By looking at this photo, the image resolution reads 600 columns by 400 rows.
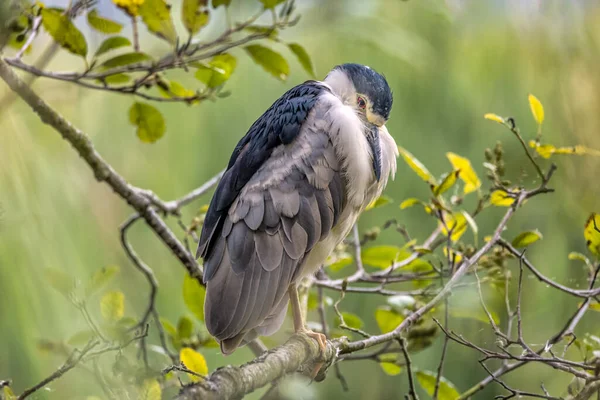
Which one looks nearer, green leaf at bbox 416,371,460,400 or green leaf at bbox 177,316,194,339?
green leaf at bbox 416,371,460,400

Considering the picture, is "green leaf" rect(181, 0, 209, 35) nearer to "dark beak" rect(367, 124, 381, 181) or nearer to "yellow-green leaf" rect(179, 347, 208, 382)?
"dark beak" rect(367, 124, 381, 181)

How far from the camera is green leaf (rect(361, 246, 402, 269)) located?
146 cm

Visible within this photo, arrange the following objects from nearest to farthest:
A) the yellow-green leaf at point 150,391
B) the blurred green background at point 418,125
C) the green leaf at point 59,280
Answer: the yellow-green leaf at point 150,391, the green leaf at point 59,280, the blurred green background at point 418,125

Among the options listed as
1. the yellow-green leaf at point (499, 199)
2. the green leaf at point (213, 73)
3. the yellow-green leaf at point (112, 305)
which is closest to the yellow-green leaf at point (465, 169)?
the yellow-green leaf at point (499, 199)

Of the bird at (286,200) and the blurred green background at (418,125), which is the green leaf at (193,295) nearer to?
the bird at (286,200)

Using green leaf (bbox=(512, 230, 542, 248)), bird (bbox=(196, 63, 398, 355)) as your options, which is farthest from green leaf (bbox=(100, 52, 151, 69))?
green leaf (bbox=(512, 230, 542, 248))

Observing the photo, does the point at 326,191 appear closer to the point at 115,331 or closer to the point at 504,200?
the point at 504,200

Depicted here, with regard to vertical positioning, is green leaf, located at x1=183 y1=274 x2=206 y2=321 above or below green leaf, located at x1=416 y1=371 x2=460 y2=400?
above

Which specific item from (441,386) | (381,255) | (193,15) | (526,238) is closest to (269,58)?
(193,15)

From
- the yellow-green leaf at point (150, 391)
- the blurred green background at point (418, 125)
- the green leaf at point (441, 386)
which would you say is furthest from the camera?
the blurred green background at point (418, 125)

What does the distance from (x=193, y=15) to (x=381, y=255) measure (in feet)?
2.15

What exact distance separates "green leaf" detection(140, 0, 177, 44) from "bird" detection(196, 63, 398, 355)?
256 mm

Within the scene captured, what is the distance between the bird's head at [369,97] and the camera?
4.46 ft

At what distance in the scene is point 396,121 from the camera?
1.92 metres
